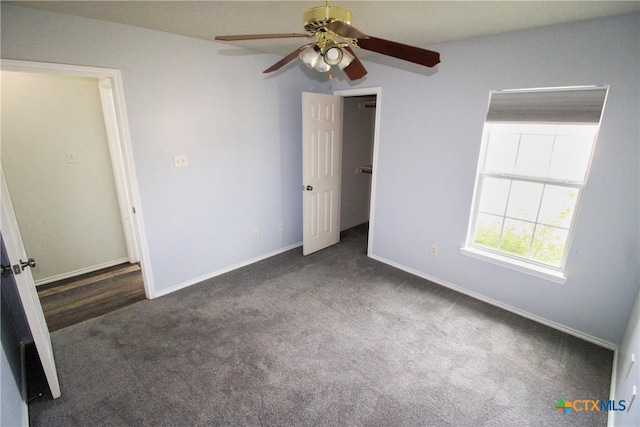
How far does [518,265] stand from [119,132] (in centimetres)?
367

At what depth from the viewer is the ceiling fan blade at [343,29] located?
3.98ft

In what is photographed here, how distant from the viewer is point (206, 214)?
323cm

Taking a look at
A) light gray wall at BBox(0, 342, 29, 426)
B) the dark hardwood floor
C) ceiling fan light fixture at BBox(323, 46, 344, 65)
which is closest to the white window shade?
ceiling fan light fixture at BBox(323, 46, 344, 65)

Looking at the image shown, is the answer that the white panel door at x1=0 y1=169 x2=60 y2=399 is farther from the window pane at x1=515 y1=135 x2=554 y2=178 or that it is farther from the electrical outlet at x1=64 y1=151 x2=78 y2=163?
the window pane at x1=515 y1=135 x2=554 y2=178

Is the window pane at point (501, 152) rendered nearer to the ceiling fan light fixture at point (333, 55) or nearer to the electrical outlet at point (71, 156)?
the ceiling fan light fixture at point (333, 55)

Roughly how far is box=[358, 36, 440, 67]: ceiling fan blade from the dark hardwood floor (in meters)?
3.03

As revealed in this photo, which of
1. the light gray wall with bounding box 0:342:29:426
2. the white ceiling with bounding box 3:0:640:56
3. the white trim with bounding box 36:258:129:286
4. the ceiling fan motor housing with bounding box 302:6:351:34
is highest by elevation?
the white ceiling with bounding box 3:0:640:56

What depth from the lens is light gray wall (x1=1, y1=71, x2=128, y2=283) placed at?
287 centimetres

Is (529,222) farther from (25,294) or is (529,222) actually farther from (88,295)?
(88,295)

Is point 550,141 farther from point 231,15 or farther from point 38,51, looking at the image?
point 38,51

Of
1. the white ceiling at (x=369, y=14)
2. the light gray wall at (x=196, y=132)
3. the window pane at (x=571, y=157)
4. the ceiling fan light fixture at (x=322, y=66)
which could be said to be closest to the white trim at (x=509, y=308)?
the window pane at (x=571, y=157)

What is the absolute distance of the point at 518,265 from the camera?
Answer: 2.70 meters

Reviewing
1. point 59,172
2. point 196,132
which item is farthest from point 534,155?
point 59,172

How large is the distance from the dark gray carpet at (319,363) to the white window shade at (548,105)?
68.2 inches
